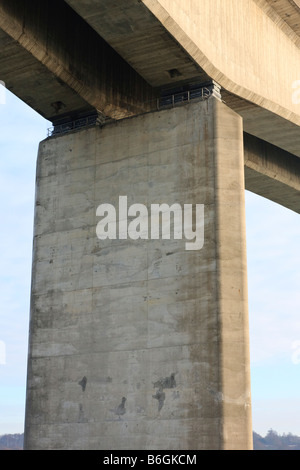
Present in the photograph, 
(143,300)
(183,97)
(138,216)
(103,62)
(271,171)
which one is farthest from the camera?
(271,171)

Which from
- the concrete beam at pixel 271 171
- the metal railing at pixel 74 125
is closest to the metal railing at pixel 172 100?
the metal railing at pixel 74 125

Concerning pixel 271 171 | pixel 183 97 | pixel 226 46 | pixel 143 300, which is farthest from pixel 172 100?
pixel 271 171

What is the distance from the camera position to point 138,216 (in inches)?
1040

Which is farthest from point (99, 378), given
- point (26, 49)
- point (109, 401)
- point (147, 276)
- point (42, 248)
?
point (26, 49)

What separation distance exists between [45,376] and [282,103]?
1398cm

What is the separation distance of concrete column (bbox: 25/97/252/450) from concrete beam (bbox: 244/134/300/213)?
361 inches

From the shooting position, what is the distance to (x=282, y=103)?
103ft

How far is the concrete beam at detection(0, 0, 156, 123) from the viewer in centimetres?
2536

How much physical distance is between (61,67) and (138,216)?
5.74 m

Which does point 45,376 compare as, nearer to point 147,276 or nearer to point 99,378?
A: point 99,378

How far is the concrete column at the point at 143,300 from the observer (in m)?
23.9

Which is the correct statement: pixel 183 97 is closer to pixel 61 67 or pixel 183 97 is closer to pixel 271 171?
pixel 61 67

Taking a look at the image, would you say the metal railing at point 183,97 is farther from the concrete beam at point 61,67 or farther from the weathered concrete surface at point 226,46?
the concrete beam at point 61,67

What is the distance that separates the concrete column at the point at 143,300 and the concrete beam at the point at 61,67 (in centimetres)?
146
